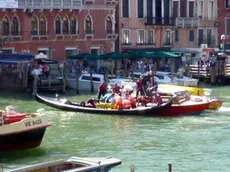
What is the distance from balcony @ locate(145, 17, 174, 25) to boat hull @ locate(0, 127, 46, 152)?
22.7 metres

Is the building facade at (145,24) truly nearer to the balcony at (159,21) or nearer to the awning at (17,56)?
the balcony at (159,21)

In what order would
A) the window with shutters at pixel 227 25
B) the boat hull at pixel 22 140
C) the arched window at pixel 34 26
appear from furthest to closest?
the window with shutters at pixel 227 25
the arched window at pixel 34 26
the boat hull at pixel 22 140

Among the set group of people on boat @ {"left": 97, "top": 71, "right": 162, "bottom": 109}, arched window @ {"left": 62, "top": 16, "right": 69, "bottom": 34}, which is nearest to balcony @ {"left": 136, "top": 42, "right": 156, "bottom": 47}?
arched window @ {"left": 62, "top": 16, "right": 69, "bottom": 34}

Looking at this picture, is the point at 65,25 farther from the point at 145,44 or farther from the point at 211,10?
the point at 211,10

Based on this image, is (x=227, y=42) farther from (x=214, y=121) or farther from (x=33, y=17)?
(x=214, y=121)

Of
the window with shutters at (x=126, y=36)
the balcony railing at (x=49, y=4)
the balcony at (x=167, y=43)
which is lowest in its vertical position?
the balcony at (x=167, y=43)

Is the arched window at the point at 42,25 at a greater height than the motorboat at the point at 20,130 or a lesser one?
greater

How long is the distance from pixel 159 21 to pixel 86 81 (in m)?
9.74

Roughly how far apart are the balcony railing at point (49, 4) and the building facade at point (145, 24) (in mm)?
3761

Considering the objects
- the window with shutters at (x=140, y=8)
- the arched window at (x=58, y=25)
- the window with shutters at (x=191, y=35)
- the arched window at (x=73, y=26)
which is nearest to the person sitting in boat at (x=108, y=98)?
the arched window at (x=58, y=25)

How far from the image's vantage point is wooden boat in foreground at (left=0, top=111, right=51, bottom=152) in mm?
Answer: 16953

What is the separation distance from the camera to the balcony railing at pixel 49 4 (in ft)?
110

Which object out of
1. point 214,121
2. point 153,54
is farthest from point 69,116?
point 153,54

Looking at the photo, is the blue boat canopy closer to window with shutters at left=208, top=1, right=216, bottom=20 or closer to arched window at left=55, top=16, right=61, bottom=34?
arched window at left=55, top=16, right=61, bottom=34
